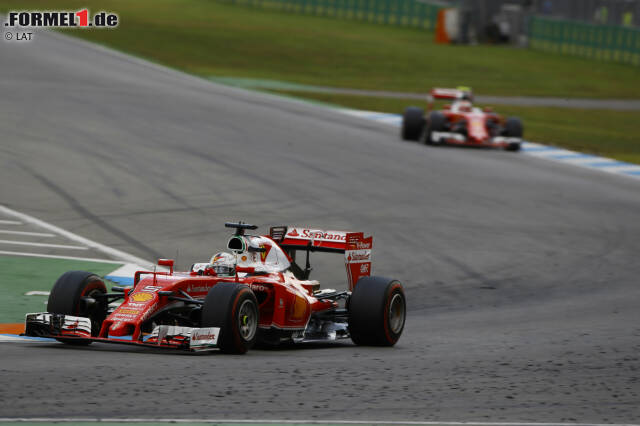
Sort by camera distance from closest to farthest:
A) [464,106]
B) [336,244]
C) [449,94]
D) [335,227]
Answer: [336,244] < [335,227] < [449,94] < [464,106]

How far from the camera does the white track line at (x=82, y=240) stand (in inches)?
589

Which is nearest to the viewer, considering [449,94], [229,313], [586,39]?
[229,313]

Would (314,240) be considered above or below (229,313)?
above

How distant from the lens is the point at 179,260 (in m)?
15.4

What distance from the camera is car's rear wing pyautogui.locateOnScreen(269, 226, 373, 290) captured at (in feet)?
38.2

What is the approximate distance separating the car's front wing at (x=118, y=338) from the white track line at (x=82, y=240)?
5.04m

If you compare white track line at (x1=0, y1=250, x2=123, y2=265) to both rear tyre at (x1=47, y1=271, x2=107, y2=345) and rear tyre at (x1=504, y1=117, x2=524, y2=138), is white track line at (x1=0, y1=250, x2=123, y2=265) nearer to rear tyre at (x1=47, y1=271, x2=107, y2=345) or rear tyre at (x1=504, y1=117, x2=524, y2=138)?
rear tyre at (x1=47, y1=271, x2=107, y2=345)

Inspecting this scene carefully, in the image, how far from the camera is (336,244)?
1176 centimetres

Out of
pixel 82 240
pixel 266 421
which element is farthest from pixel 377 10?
pixel 266 421

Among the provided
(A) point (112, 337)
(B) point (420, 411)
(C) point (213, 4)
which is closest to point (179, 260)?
(A) point (112, 337)

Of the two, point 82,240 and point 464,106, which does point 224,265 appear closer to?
point 82,240

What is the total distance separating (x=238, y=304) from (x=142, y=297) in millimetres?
945

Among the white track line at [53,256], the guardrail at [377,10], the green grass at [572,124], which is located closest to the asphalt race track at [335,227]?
the white track line at [53,256]

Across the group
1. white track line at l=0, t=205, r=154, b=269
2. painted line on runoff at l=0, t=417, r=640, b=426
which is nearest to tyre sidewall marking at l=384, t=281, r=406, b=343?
painted line on runoff at l=0, t=417, r=640, b=426
